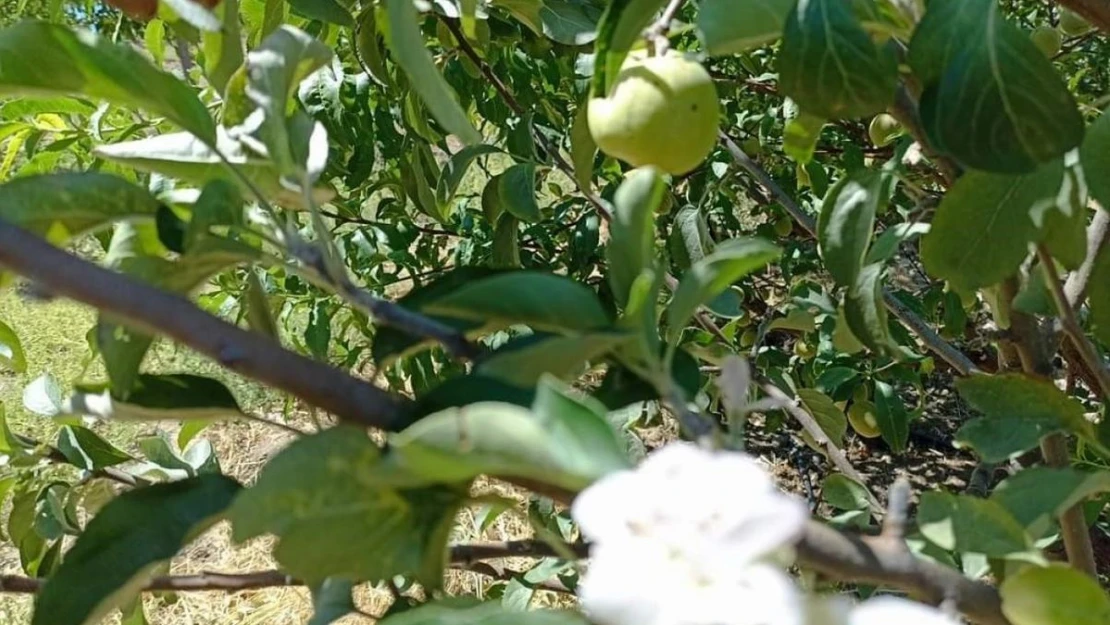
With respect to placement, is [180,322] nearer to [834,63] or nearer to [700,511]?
[700,511]

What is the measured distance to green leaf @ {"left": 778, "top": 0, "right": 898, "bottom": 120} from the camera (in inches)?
21.8

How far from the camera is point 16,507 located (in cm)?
104

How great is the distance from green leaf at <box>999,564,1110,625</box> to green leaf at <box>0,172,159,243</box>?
1.38 ft

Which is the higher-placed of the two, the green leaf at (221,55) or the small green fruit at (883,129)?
the green leaf at (221,55)

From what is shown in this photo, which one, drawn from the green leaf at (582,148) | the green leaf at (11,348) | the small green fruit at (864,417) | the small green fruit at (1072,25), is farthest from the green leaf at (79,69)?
the small green fruit at (1072,25)

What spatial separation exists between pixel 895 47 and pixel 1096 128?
0.40 feet

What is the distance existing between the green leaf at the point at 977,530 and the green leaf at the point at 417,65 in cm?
34

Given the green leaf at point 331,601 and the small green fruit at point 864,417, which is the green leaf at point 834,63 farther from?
the small green fruit at point 864,417

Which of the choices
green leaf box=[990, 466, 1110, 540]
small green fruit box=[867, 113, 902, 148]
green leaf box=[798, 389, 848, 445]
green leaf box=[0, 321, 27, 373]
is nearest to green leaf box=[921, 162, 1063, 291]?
green leaf box=[990, 466, 1110, 540]

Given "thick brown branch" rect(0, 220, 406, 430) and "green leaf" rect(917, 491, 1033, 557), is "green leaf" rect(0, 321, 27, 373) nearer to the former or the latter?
"thick brown branch" rect(0, 220, 406, 430)

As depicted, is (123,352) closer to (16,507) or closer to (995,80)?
(995,80)

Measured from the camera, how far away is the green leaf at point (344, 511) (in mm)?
397

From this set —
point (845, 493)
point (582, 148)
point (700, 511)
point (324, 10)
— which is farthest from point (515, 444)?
point (324, 10)

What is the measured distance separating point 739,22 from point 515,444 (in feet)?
1.07
